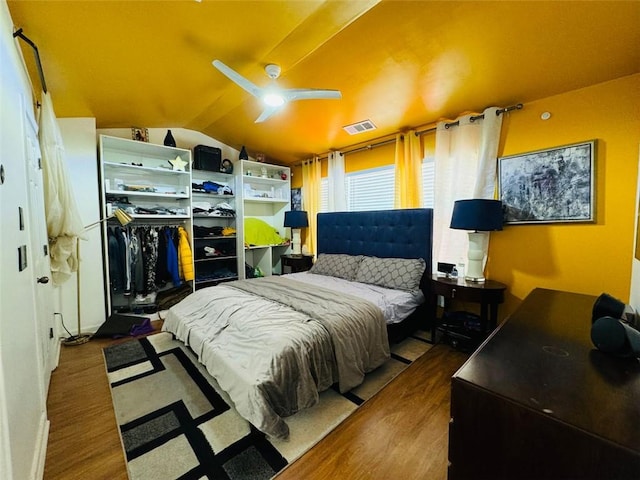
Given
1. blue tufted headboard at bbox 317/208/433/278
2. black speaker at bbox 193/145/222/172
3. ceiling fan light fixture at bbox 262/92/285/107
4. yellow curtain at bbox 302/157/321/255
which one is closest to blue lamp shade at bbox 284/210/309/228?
yellow curtain at bbox 302/157/321/255

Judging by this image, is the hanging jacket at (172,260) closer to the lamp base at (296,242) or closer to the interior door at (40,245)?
the interior door at (40,245)

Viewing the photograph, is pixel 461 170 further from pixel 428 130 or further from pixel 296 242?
pixel 296 242

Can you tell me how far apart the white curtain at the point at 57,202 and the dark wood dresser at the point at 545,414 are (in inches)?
125

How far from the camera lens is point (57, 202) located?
2312 mm

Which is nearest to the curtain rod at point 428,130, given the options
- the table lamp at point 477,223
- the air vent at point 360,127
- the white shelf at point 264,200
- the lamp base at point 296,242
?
the air vent at point 360,127

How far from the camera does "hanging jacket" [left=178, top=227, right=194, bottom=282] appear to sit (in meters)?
3.74

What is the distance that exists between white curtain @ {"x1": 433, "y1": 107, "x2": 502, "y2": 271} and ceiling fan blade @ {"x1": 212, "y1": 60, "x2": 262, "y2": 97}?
204 cm

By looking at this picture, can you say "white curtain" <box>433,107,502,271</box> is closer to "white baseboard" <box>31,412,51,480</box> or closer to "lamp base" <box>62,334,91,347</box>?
"white baseboard" <box>31,412,51,480</box>

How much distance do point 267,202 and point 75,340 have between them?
326cm

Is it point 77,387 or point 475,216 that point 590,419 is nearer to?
point 475,216

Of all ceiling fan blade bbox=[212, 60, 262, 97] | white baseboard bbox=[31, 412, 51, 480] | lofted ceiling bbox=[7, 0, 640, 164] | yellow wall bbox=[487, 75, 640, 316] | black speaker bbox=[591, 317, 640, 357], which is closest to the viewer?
black speaker bbox=[591, 317, 640, 357]

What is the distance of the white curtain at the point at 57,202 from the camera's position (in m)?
2.15

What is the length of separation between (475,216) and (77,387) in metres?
3.56

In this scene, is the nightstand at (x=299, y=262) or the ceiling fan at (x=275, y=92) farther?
the nightstand at (x=299, y=262)
